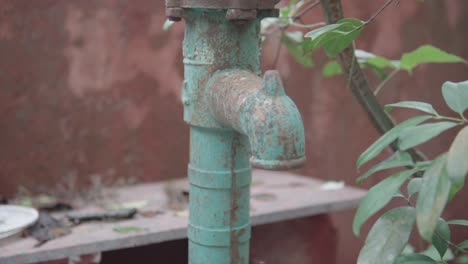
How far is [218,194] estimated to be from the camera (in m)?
1.41

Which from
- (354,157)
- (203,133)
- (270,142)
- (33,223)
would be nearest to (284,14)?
(203,133)

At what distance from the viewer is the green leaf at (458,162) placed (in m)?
0.87

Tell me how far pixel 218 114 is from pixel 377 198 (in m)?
0.44

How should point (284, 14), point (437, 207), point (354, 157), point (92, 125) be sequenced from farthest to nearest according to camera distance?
point (354, 157), point (92, 125), point (284, 14), point (437, 207)

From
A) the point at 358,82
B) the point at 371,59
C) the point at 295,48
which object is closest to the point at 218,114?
the point at 358,82

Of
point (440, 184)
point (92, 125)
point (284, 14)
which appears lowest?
point (92, 125)

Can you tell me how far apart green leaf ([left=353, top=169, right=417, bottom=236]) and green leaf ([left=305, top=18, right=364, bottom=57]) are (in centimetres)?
30

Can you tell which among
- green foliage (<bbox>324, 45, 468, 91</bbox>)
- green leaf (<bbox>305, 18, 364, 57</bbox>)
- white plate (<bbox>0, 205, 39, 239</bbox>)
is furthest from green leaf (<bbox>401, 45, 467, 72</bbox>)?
white plate (<bbox>0, 205, 39, 239</bbox>)

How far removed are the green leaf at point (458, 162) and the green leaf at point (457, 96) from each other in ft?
0.50

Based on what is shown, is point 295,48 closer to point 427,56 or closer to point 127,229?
point 427,56

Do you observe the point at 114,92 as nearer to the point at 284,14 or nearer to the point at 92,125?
the point at 92,125

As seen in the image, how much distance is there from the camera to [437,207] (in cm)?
89

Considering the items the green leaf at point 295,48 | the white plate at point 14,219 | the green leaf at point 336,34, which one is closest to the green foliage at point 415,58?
the green leaf at point 295,48

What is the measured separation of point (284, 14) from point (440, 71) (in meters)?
2.17
